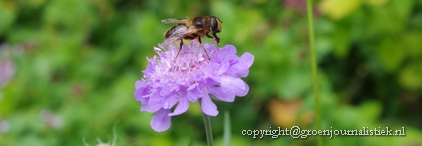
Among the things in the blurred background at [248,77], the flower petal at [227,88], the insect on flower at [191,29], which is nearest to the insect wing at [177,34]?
the insect on flower at [191,29]

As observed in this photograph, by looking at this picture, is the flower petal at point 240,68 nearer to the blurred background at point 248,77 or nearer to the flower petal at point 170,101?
the flower petal at point 170,101

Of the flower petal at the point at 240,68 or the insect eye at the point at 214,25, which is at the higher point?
the insect eye at the point at 214,25

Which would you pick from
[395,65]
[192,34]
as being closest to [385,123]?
[395,65]

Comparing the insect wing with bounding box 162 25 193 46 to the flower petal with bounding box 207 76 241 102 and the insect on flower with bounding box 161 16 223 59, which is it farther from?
the flower petal with bounding box 207 76 241 102

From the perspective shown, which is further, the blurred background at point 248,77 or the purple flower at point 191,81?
the blurred background at point 248,77

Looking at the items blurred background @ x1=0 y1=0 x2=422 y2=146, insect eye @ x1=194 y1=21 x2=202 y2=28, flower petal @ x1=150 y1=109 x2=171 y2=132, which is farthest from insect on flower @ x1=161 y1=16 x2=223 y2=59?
blurred background @ x1=0 y1=0 x2=422 y2=146

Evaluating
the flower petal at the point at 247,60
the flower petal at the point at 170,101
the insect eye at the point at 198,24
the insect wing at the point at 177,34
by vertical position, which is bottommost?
the flower petal at the point at 170,101

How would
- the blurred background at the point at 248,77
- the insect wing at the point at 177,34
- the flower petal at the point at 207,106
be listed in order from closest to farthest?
the flower petal at the point at 207,106, the insect wing at the point at 177,34, the blurred background at the point at 248,77

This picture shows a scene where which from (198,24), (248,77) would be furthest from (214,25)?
(248,77)

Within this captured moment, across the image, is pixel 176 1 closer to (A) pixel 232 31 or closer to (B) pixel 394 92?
(A) pixel 232 31
